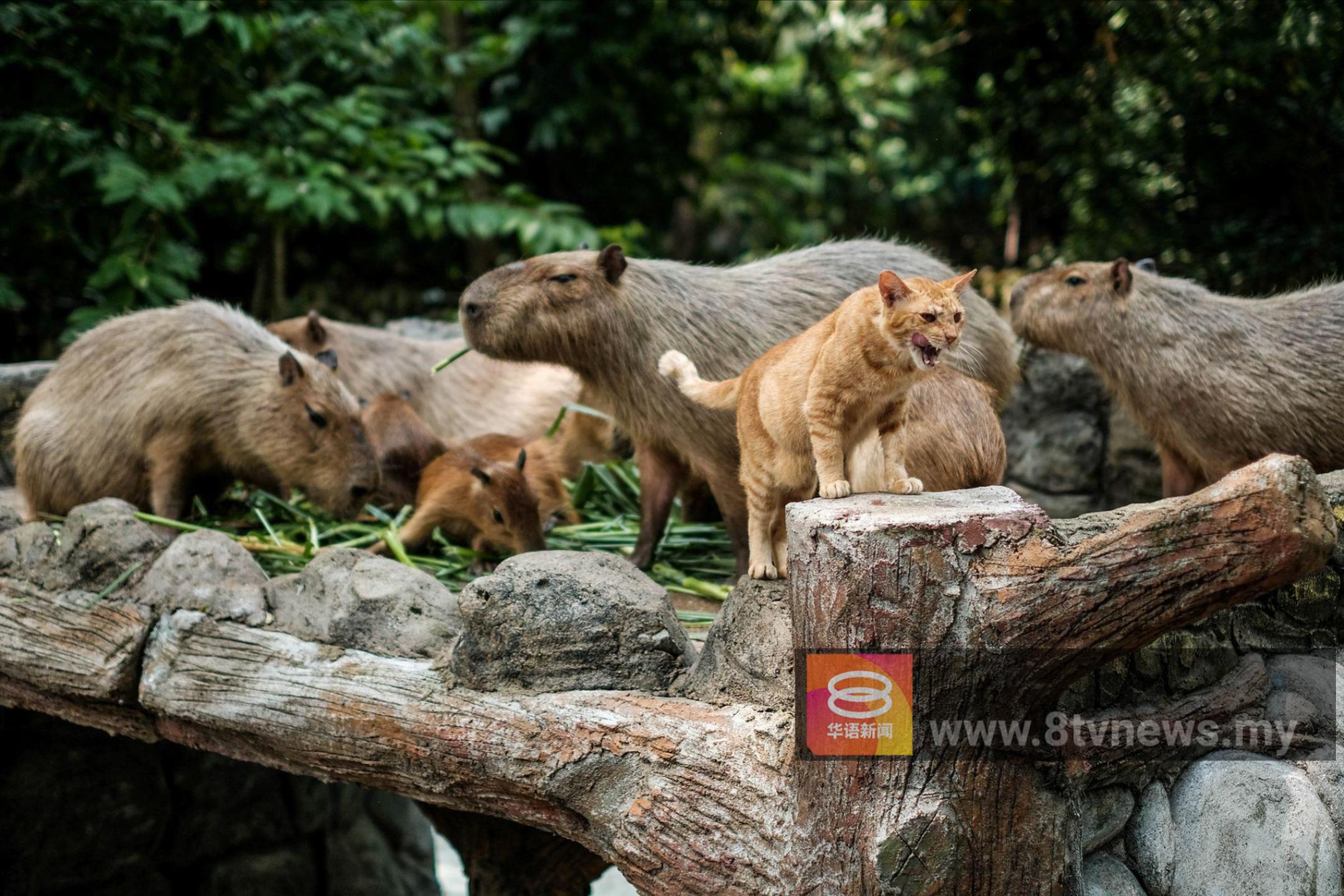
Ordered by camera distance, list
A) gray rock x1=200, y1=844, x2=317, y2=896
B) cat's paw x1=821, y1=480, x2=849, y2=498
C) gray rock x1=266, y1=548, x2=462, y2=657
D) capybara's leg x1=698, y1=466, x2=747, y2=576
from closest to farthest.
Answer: cat's paw x1=821, y1=480, x2=849, y2=498, gray rock x1=266, y1=548, x2=462, y2=657, capybara's leg x1=698, y1=466, x2=747, y2=576, gray rock x1=200, y1=844, x2=317, y2=896

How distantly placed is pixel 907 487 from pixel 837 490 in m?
0.18

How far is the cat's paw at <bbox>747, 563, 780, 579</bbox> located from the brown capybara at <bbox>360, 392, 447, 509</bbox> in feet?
7.26

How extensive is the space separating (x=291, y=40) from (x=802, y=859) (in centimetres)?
635

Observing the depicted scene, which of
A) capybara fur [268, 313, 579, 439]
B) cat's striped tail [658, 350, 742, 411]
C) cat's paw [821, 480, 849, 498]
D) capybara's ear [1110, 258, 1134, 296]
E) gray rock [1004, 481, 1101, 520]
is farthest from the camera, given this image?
Result: gray rock [1004, 481, 1101, 520]

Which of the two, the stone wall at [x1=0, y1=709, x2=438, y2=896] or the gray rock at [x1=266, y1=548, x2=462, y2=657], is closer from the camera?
the gray rock at [x1=266, y1=548, x2=462, y2=657]

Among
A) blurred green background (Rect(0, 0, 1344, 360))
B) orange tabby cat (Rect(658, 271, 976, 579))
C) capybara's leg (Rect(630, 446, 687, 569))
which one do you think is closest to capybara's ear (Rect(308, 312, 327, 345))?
blurred green background (Rect(0, 0, 1344, 360))

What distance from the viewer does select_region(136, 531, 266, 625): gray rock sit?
3.45 metres

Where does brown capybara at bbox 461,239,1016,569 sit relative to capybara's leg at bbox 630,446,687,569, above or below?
above

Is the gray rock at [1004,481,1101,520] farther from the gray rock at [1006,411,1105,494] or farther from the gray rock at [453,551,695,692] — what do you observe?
the gray rock at [453,551,695,692]

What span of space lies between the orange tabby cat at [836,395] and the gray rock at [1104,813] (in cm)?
79

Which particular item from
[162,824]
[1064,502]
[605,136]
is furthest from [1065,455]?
[162,824]

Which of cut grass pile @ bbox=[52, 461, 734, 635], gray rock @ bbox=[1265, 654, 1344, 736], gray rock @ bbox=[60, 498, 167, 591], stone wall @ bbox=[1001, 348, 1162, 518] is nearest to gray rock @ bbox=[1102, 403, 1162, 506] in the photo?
stone wall @ bbox=[1001, 348, 1162, 518]

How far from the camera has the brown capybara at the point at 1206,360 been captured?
3701mm

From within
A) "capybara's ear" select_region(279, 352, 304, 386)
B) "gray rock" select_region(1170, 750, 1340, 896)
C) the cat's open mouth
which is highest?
the cat's open mouth
